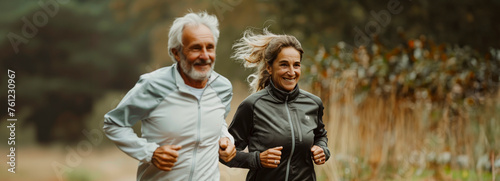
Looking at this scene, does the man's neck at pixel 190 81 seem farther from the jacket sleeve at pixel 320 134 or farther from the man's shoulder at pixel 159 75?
the jacket sleeve at pixel 320 134

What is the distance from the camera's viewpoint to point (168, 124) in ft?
9.00

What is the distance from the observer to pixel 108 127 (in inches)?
105

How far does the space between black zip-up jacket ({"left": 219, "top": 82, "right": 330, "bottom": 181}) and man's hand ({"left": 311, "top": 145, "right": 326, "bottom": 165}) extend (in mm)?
31

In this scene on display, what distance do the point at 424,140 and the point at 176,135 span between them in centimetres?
415

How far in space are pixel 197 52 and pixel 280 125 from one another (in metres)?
0.73

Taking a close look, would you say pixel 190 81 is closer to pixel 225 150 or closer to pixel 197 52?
pixel 197 52

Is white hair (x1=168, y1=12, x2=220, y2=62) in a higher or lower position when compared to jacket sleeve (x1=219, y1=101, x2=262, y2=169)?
higher

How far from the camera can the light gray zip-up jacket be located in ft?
8.74

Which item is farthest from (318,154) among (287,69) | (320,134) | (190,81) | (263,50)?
(190,81)

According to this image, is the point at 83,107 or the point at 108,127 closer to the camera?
→ the point at 108,127

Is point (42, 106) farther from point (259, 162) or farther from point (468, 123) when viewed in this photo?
point (259, 162)

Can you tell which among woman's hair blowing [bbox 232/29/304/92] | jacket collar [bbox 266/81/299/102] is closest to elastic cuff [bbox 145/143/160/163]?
jacket collar [bbox 266/81/299/102]

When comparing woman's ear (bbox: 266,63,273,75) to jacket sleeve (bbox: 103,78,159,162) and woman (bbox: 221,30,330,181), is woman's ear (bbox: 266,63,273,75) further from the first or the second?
jacket sleeve (bbox: 103,78,159,162)

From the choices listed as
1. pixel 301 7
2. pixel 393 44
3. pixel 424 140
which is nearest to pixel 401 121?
pixel 424 140
